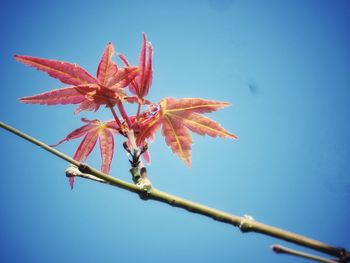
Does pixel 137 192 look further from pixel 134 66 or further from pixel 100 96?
pixel 134 66

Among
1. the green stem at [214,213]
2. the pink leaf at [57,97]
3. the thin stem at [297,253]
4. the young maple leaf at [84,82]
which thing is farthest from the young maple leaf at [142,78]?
the thin stem at [297,253]

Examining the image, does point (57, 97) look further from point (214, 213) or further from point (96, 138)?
point (214, 213)

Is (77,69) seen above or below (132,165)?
above

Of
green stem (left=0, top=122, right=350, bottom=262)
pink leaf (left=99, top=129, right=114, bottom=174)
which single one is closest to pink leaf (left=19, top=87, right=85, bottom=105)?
pink leaf (left=99, top=129, right=114, bottom=174)

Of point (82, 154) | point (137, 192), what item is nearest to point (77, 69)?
point (82, 154)

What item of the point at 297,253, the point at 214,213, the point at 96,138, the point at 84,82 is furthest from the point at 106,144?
the point at 297,253

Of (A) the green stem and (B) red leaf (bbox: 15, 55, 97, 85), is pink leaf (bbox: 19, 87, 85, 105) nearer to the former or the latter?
(B) red leaf (bbox: 15, 55, 97, 85)

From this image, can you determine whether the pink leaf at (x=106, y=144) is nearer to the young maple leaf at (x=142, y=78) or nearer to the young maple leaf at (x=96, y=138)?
the young maple leaf at (x=96, y=138)
